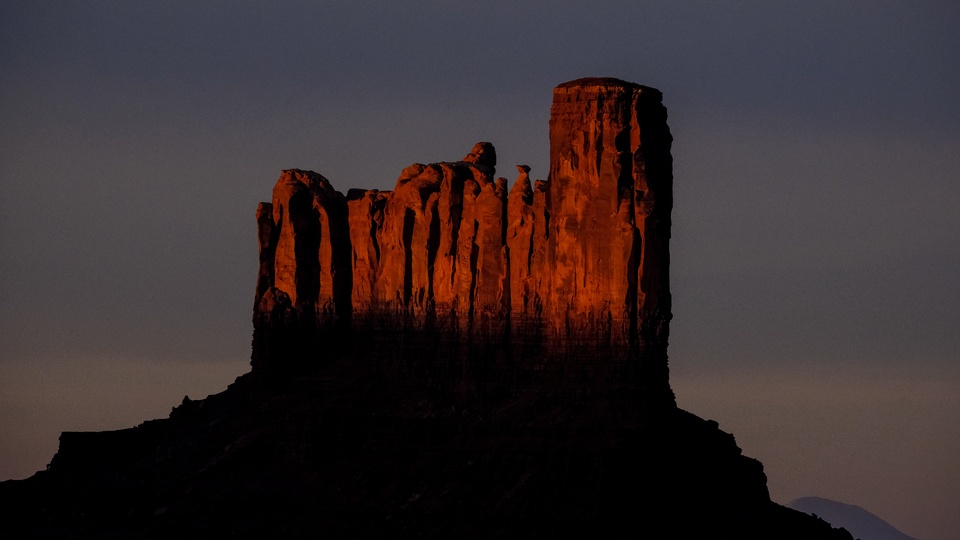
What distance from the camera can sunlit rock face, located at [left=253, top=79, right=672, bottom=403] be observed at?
11900 centimetres

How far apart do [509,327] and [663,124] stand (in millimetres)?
9464

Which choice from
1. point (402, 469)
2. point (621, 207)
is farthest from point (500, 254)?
point (621, 207)

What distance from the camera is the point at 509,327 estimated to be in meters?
125

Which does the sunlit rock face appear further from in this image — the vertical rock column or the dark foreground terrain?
the dark foreground terrain

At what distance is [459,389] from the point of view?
415ft

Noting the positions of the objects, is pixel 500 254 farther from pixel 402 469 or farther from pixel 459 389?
pixel 402 469

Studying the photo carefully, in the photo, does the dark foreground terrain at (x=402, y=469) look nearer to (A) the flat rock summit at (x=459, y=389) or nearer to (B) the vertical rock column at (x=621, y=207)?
(A) the flat rock summit at (x=459, y=389)

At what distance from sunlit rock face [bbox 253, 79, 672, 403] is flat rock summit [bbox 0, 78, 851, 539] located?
88mm

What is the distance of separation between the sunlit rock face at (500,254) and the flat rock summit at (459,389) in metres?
0.09

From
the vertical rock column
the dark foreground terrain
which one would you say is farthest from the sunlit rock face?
the dark foreground terrain

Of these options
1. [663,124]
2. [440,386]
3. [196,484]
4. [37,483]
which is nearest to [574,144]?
[663,124]

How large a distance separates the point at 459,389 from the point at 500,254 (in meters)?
4.72

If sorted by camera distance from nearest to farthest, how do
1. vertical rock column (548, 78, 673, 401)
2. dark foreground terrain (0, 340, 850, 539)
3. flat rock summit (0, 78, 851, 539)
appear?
dark foreground terrain (0, 340, 850, 539), flat rock summit (0, 78, 851, 539), vertical rock column (548, 78, 673, 401)

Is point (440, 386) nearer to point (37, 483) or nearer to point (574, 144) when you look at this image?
point (574, 144)
